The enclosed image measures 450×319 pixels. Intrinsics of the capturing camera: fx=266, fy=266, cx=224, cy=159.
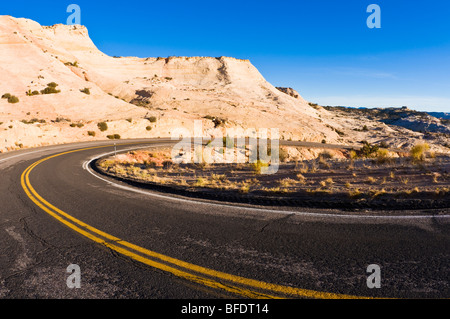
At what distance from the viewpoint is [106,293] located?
3.57m

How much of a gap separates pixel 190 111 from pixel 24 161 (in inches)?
1306

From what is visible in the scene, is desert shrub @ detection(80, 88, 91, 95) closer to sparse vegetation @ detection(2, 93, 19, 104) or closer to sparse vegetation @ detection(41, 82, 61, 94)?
sparse vegetation @ detection(41, 82, 61, 94)

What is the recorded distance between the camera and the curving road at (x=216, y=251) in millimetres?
3580

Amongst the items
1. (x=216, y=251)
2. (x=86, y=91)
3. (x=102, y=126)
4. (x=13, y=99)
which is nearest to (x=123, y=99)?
(x=86, y=91)

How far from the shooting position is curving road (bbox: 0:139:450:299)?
141 inches

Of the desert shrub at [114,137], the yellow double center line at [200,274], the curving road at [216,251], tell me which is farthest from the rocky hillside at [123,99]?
the yellow double center line at [200,274]

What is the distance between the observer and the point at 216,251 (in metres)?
4.62

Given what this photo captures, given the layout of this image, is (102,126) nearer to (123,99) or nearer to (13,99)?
(13,99)

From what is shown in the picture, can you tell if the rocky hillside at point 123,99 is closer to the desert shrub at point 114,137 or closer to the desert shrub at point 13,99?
the desert shrub at point 13,99

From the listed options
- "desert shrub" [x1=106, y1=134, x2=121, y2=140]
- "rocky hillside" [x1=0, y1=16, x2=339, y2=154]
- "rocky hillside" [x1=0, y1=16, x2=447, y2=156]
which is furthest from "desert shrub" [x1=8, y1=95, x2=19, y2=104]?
"desert shrub" [x1=106, y1=134, x2=121, y2=140]

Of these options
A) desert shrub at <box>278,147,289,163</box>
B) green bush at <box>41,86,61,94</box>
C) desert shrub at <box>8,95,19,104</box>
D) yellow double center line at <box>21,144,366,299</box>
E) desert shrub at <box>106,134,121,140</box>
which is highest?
green bush at <box>41,86,61,94</box>

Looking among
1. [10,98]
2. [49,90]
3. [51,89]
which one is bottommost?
[10,98]
